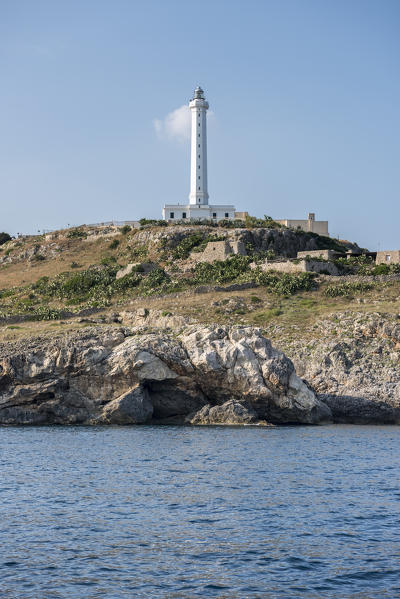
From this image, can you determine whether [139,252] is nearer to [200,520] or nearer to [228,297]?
[228,297]

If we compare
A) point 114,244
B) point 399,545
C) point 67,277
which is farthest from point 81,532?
point 114,244

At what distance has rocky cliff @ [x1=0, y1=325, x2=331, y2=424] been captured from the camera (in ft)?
167

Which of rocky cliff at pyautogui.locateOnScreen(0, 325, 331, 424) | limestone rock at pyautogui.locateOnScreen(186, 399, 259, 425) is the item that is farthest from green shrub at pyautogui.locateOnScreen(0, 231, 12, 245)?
limestone rock at pyautogui.locateOnScreen(186, 399, 259, 425)

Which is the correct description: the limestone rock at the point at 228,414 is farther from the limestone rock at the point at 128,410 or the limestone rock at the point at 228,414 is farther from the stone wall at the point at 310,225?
the stone wall at the point at 310,225

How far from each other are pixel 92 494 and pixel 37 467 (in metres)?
6.25

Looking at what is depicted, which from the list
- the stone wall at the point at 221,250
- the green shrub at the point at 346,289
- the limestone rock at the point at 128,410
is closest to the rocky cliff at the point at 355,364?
the green shrub at the point at 346,289

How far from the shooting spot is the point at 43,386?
171 feet

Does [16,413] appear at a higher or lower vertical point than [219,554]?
higher

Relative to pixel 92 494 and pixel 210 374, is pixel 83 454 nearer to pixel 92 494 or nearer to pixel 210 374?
pixel 92 494

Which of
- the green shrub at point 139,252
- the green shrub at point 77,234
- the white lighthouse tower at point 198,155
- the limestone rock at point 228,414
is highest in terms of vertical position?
the white lighthouse tower at point 198,155

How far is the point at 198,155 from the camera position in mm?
106438

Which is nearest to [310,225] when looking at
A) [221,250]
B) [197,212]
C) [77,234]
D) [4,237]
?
[197,212]

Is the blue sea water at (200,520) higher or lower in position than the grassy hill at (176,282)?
lower

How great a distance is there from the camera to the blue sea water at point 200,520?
18.0m
